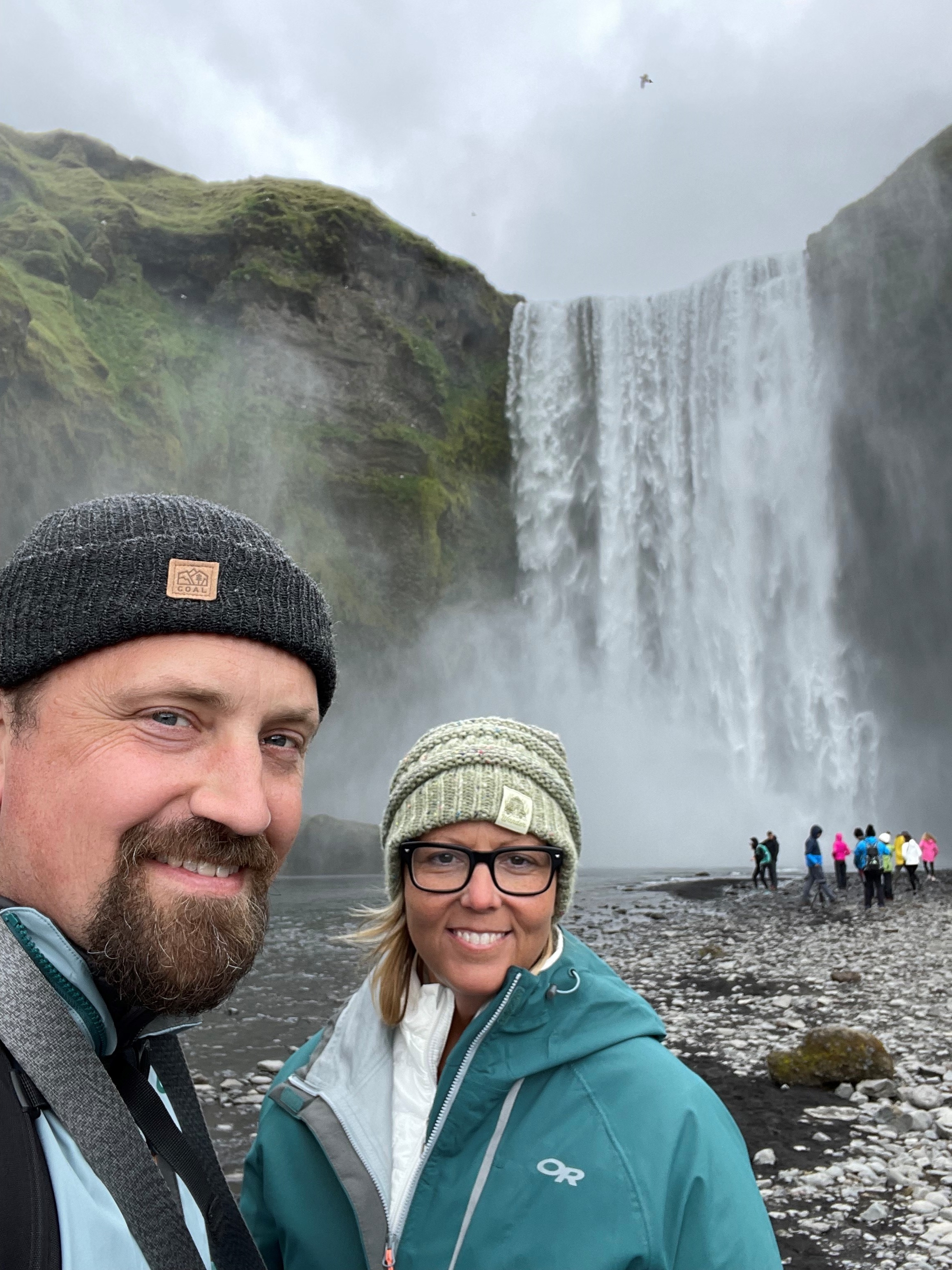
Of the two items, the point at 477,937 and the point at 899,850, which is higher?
the point at 899,850

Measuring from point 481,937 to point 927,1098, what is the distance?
6380mm

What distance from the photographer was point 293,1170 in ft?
7.09

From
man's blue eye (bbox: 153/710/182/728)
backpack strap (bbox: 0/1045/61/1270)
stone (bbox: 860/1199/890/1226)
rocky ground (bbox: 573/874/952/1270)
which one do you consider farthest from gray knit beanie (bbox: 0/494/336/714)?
stone (bbox: 860/1199/890/1226)

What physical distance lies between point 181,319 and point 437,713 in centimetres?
2322

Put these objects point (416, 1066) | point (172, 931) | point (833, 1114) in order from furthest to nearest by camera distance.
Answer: point (833, 1114)
point (416, 1066)
point (172, 931)

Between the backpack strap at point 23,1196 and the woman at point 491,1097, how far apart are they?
115 centimetres

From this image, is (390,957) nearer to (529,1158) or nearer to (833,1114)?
(529,1158)

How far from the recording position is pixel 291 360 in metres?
43.1

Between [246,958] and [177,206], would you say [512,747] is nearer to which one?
[246,958]

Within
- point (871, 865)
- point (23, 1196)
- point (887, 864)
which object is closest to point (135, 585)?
Answer: point (23, 1196)

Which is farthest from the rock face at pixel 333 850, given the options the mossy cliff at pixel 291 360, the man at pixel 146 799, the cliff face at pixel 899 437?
the man at pixel 146 799

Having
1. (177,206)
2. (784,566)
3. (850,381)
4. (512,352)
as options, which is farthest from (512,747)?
(177,206)

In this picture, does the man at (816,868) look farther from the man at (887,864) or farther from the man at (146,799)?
the man at (146,799)

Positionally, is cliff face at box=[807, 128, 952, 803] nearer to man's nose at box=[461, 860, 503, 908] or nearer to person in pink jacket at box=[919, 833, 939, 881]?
person in pink jacket at box=[919, 833, 939, 881]
